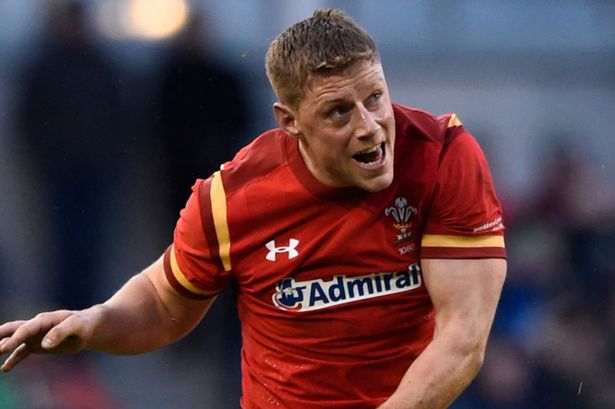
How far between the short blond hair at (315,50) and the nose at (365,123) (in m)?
0.08

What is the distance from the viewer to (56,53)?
3.40m

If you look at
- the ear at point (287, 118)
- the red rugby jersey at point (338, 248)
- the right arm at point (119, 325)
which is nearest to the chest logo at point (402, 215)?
the red rugby jersey at point (338, 248)

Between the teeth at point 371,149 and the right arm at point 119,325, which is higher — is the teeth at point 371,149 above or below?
above

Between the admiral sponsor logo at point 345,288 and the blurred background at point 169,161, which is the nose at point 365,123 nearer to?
the admiral sponsor logo at point 345,288

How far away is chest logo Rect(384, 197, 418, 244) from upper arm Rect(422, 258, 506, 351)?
8 centimetres

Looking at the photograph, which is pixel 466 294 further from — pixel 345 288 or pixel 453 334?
pixel 345 288

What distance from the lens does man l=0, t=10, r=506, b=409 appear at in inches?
85.2

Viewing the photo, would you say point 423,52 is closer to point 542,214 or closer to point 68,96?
point 542,214

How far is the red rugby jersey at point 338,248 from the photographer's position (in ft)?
7.32

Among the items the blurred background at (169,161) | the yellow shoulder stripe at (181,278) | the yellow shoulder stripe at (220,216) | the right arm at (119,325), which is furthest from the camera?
the blurred background at (169,161)

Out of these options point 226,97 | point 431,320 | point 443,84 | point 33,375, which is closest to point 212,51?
point 226,97

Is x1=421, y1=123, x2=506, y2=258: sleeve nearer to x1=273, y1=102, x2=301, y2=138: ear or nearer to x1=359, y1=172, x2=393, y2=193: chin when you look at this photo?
x1=359, y1=172, x2=393, y2=193: chin

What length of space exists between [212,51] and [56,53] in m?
0.43

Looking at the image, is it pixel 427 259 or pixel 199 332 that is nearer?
pixel 427 259
